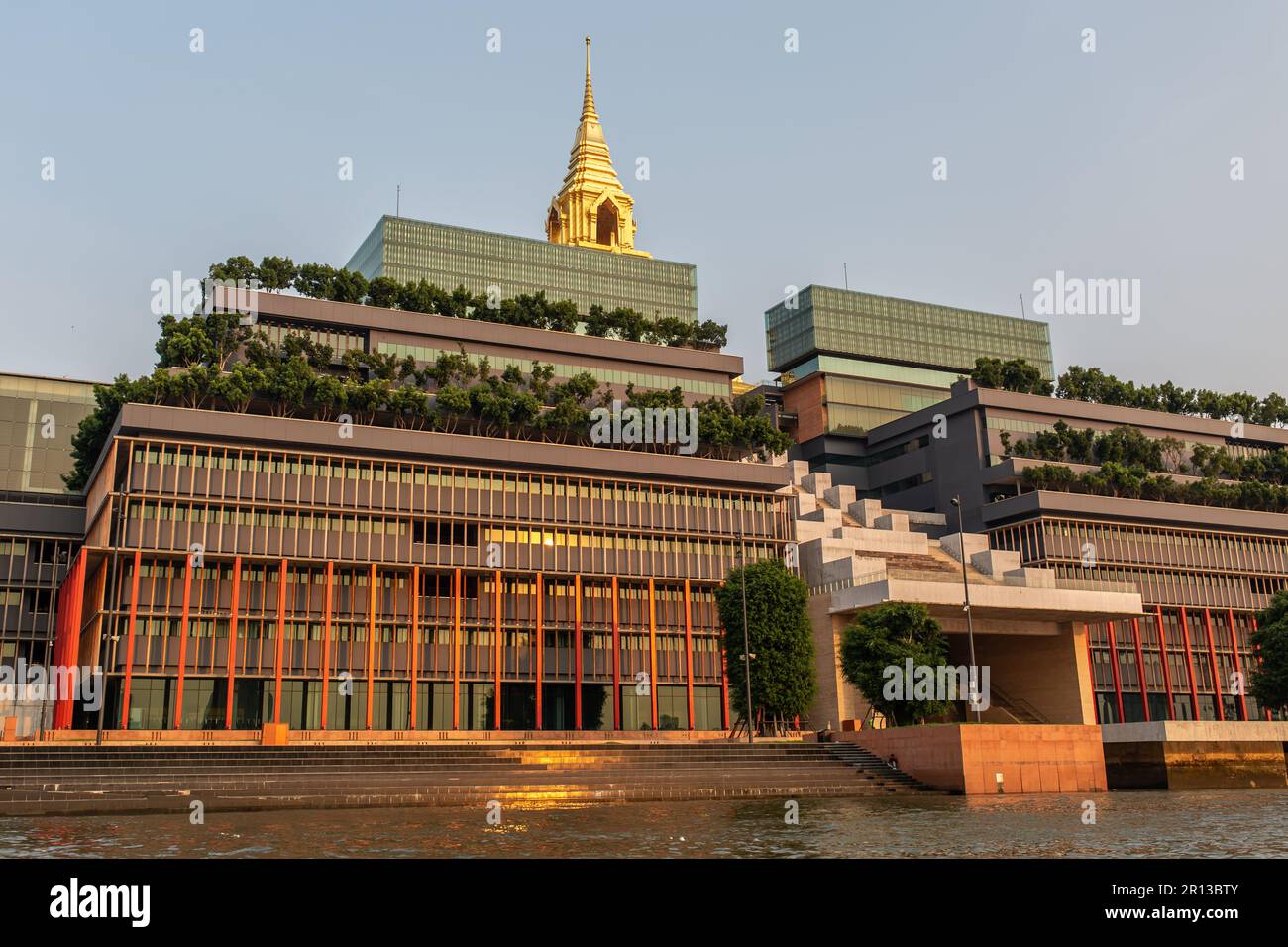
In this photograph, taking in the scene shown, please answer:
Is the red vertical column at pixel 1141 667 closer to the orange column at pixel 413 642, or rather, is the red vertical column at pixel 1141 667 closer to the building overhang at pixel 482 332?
the building overhang at pixel 482 332

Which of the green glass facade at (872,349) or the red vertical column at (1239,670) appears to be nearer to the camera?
the red vertical column at (1239,670)

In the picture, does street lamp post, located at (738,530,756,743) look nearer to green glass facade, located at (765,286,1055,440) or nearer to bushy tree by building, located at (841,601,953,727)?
bushy tree by building, located at (841,601,953,727)

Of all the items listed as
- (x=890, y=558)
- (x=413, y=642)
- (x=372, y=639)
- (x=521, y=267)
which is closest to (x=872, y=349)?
(x=521, y=267)

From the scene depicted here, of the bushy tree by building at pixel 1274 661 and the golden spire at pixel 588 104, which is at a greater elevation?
the golden spire at pixel 588 104

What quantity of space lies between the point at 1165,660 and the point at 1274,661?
83.6 ft

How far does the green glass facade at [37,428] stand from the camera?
113688 millimetres

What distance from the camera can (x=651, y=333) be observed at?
10388cm

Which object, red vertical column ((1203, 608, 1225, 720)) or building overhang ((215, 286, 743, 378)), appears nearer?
building overhang ((215, 286, 743, 378))

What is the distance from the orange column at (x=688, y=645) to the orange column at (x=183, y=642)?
3306 cm

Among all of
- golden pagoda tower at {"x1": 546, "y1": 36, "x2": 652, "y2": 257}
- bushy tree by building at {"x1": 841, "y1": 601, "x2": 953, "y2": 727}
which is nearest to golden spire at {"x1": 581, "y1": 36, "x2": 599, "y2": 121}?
golden pagoda tower at {"x1": 546, "y1": 36, "x2": 652, "y2": 257}

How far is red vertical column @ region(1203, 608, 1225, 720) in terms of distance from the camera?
100 metres

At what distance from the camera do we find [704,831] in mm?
30984

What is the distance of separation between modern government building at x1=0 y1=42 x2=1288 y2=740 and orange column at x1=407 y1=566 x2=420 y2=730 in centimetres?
19

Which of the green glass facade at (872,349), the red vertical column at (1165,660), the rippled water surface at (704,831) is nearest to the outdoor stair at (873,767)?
the rippled water surface at (704,831)
